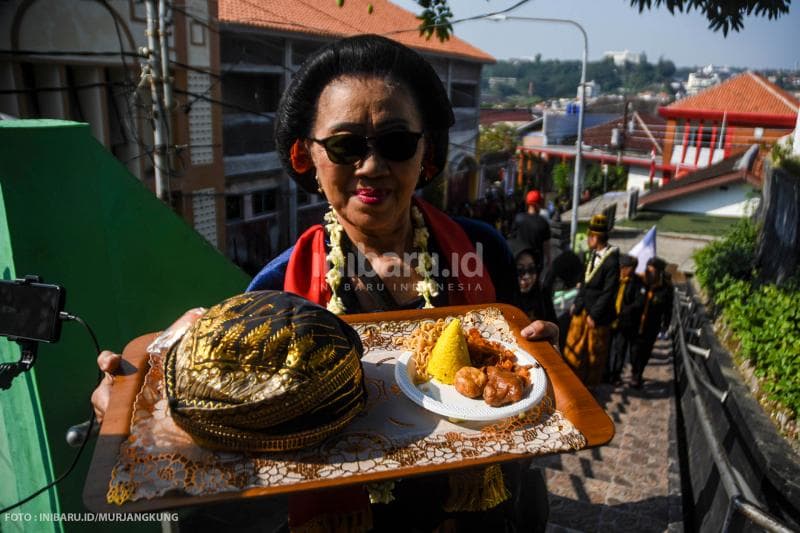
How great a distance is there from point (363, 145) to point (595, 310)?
4994 millimetres

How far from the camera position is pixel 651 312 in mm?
6801

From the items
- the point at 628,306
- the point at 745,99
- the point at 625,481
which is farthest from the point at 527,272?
the point at 745,99

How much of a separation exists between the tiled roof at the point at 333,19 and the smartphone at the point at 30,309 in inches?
334

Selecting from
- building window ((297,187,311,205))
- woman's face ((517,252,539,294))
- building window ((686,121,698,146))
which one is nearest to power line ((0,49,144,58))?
woman's face ((517,252,539,294))

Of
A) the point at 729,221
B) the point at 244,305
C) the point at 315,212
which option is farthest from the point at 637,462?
the point at 729,221

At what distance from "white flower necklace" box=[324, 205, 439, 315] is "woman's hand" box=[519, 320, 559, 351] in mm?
427

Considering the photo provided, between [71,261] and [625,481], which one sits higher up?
[71,261]

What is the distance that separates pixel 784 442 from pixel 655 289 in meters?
3.58

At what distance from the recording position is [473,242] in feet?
8.47

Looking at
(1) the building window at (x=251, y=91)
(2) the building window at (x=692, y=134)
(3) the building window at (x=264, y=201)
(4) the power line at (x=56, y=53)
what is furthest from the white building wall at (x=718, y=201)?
(4) the power line at (x=56, y=53)

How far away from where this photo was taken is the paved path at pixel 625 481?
423cm

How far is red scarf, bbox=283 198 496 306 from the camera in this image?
93.5 inches

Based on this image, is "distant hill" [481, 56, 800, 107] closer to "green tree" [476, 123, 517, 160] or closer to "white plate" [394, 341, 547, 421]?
"green tree" [476, 123, 517, 160]

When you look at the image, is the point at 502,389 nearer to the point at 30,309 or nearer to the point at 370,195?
the point at 370,195
